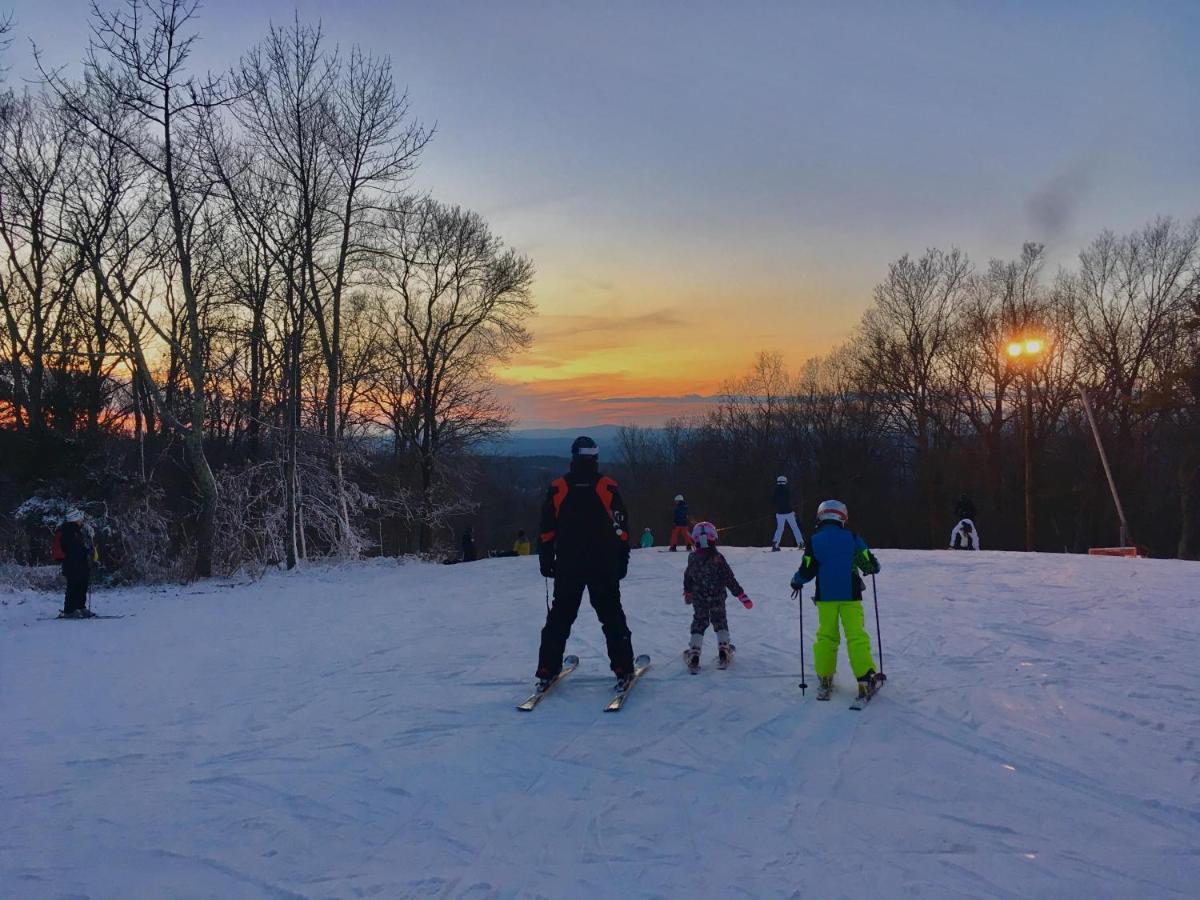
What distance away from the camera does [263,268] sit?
89.5 feet

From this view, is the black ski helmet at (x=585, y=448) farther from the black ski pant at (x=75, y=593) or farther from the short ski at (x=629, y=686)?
the black ski pant at (x=75, y=593)

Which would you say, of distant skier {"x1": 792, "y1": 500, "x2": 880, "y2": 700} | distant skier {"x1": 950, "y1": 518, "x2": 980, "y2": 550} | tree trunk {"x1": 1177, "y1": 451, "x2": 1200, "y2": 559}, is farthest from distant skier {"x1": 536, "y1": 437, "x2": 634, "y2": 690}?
tree trunk {"x1": 1177, "y1": 451, "x2": 1200, "y2": 559}

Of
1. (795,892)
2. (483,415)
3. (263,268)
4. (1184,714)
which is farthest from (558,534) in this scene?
(483,415)

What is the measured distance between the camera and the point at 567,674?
750cm

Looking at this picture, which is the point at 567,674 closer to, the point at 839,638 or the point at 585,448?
the point at 585,448

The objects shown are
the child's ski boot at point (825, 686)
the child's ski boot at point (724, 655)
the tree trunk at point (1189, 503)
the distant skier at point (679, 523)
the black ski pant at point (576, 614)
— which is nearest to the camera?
the child's ski boot at point (825, 686)

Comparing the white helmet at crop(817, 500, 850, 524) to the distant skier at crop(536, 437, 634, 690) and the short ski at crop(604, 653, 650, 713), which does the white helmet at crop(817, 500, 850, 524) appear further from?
the short ski at crop(604, 653, 650, 713)

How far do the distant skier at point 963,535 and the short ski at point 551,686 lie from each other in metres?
15.6

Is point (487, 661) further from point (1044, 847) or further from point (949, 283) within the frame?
point (949, 283)

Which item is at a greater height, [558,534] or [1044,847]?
[558,534]

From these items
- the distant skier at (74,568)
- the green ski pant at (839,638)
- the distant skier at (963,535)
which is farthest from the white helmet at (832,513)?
the distant skier at (963,535)

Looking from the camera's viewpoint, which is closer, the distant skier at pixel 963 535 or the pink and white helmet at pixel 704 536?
the pink and white helmet at pixel 704 536

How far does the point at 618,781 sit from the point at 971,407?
4335cm

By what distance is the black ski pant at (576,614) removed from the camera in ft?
21.6
